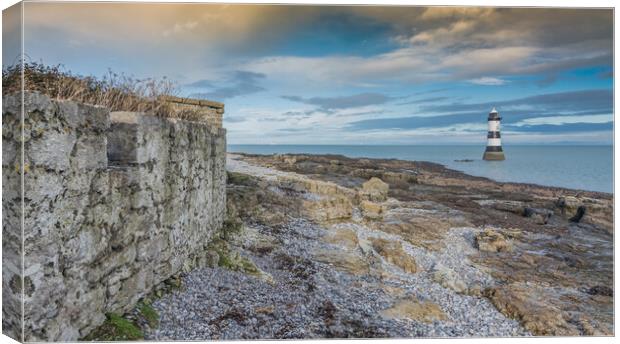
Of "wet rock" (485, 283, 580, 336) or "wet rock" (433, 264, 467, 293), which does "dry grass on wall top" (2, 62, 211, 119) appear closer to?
"wet rock" (433, 264, 467, 293)

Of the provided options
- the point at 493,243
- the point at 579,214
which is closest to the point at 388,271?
the point at 493,243

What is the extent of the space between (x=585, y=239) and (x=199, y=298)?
10.1 m

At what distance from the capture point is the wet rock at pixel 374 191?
1470 cm

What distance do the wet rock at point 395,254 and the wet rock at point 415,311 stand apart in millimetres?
1922

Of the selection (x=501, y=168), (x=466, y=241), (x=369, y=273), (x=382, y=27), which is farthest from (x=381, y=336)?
(x=501, y=168)

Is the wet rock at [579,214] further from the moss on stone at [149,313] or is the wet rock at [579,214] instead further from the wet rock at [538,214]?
the moss on stone at [149,313]

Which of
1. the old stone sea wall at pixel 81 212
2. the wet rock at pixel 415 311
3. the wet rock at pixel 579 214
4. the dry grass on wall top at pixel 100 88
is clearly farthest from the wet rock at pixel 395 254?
the wet rock at pixel 579 214

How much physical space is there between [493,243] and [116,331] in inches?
344

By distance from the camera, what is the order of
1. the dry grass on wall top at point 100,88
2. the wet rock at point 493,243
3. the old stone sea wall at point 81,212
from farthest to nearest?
the wet rock at point 493,243 → the dry grass on wall top at point 100,88 → the old stone sea wall at point 81,212

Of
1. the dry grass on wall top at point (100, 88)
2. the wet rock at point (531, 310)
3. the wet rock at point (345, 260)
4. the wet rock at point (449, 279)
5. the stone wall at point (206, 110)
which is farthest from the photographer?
the wet rock at point (345, 260)

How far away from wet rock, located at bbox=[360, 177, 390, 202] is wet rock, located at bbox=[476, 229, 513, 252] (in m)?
4.28

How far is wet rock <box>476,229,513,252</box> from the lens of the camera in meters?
10.3

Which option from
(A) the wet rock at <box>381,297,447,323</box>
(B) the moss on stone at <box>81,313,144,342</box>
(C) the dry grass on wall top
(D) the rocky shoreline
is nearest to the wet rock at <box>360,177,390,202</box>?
(D) the rocky shoreline

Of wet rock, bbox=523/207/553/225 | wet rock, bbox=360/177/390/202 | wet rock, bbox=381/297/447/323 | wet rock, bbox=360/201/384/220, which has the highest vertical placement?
wet rock, bbox=360/177/390/202
